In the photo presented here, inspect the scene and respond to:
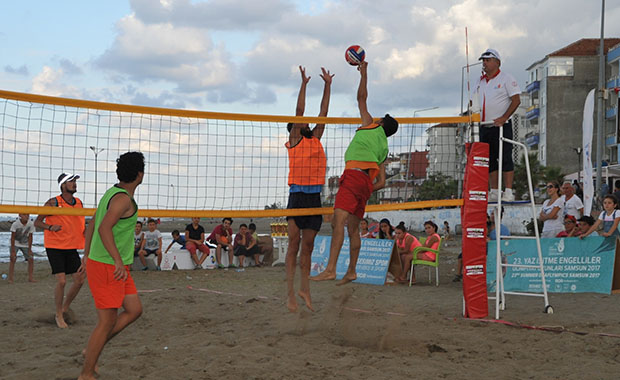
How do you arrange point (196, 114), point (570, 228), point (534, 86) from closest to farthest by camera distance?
point (196, 114) → point (570, 228) → point (534, 86)

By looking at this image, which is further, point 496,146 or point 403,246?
point 403,246

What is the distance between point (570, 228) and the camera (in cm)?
1008

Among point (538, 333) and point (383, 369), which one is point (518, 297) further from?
point (383, 369)

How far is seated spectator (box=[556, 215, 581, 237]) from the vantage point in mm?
10016

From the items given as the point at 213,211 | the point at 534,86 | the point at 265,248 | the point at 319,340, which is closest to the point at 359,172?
the point at 213,211

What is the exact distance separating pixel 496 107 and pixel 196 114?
330cm

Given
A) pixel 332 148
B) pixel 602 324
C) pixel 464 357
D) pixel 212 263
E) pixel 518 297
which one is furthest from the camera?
pixel 212 263

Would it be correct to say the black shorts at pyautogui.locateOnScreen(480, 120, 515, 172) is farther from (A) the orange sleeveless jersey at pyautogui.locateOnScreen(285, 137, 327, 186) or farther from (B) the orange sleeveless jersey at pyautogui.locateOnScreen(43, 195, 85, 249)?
(B) the orange sleeveless jersey at pyautogui.locateOnScreen(43, 195, 85, 249)

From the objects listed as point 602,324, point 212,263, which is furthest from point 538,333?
point 212,263

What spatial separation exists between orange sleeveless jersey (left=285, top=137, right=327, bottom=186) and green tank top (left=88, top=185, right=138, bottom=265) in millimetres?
2326

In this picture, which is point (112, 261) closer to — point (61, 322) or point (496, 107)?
point (61, 322)

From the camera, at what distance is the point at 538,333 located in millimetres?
5977

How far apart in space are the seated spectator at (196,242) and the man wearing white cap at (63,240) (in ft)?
24.2

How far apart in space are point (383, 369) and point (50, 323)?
407cm
